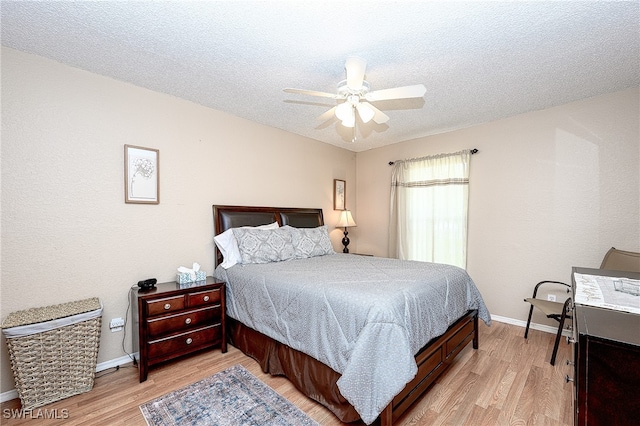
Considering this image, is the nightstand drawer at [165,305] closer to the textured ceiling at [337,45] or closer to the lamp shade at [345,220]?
the textured ceiling at [337,45]

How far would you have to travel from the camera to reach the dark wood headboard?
3.23 metres

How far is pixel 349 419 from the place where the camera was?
68.1 inches

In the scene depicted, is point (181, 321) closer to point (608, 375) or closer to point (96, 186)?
point (96, 186)

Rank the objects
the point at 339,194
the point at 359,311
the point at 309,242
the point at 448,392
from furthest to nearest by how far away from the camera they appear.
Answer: the point at 339,194, the point at 309,242, the point at 448,392, the point at 359,311

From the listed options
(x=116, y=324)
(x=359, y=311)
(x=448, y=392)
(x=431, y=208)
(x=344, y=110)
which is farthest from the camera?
(x=431, y=208)

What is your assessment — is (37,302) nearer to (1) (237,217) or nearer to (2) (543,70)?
(1) (237,217)

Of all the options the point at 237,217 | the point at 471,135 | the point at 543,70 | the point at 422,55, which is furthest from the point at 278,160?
the point at 543,70

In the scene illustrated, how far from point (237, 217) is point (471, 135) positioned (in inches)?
134

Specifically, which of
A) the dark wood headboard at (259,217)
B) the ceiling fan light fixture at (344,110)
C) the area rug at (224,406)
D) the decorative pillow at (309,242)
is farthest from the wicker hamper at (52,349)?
the ceiling fan light fixture at (344,110)

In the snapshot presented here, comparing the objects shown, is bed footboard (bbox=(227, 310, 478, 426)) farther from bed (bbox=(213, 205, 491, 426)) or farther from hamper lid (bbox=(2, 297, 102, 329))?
hamper lid (bbox=(2, 297, 102, 329))

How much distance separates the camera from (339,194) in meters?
4.92

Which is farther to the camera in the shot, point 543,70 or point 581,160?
point 581,160

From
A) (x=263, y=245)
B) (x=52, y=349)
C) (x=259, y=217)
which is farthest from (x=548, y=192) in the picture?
(x=52, y=349)

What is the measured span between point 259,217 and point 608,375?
3242 millimetres
